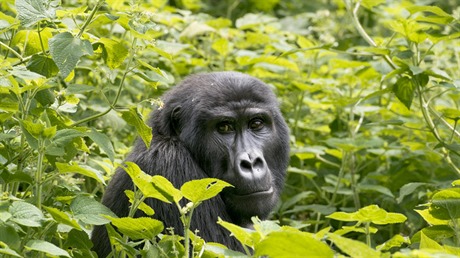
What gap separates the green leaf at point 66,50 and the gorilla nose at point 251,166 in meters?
1.30

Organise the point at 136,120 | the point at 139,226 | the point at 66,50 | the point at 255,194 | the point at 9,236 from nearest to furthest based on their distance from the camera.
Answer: the point at 9,236, the point at 139,226, the point at 66,50, the point at 136,120, the point at 255,194

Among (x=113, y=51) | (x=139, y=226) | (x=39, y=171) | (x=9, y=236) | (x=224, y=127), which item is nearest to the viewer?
(x=9, y=236)

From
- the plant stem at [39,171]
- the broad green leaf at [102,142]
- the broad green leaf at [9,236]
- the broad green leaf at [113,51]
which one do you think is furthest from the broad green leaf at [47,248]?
the broad green leaf at [113,51]

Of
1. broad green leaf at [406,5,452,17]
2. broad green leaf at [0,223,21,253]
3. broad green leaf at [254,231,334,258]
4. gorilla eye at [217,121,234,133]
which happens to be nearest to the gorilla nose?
gorilla eye at [217,121,234,133]

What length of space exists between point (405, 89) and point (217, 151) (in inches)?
45.8

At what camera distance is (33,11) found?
3500 millimetres

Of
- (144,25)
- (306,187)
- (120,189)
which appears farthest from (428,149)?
(144,25)

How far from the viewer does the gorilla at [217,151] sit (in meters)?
4.35

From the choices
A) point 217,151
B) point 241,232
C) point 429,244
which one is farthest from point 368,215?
point 217,151

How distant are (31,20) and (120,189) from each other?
1.18 m

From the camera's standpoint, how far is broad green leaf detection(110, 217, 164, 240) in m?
3.04

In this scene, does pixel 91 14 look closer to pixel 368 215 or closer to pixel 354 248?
pixel 368 215

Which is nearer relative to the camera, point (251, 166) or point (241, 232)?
point (241, 232)

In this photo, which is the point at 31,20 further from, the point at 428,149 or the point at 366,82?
the point at 366,82
